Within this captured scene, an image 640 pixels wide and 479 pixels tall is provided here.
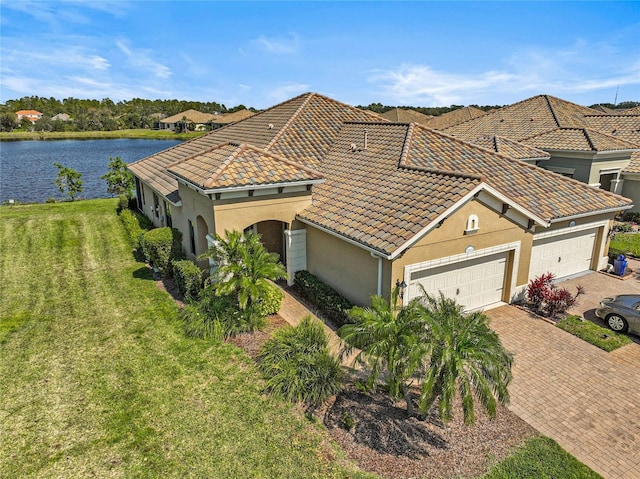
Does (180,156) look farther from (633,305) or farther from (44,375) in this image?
(633,305)

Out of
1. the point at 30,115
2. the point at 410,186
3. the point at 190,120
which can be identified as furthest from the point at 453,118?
the point at 30,115

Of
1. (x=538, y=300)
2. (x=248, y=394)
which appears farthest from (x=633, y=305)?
(x=248, y=394)

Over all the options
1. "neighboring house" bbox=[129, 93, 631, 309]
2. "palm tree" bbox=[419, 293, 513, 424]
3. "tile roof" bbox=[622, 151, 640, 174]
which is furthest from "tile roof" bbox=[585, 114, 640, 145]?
"palm tree" bbox=[419, 293, 513, 424]

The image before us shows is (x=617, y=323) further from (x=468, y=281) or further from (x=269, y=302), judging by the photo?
(x=269, y=302)

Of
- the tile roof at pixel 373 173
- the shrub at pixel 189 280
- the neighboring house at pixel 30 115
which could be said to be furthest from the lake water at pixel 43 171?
the neighboring house at pixel 30 115

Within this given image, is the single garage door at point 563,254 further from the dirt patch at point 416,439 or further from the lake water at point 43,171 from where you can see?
the lake water at point 43,171

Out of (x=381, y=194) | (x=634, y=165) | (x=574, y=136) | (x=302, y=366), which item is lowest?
(x=302, y=366)
